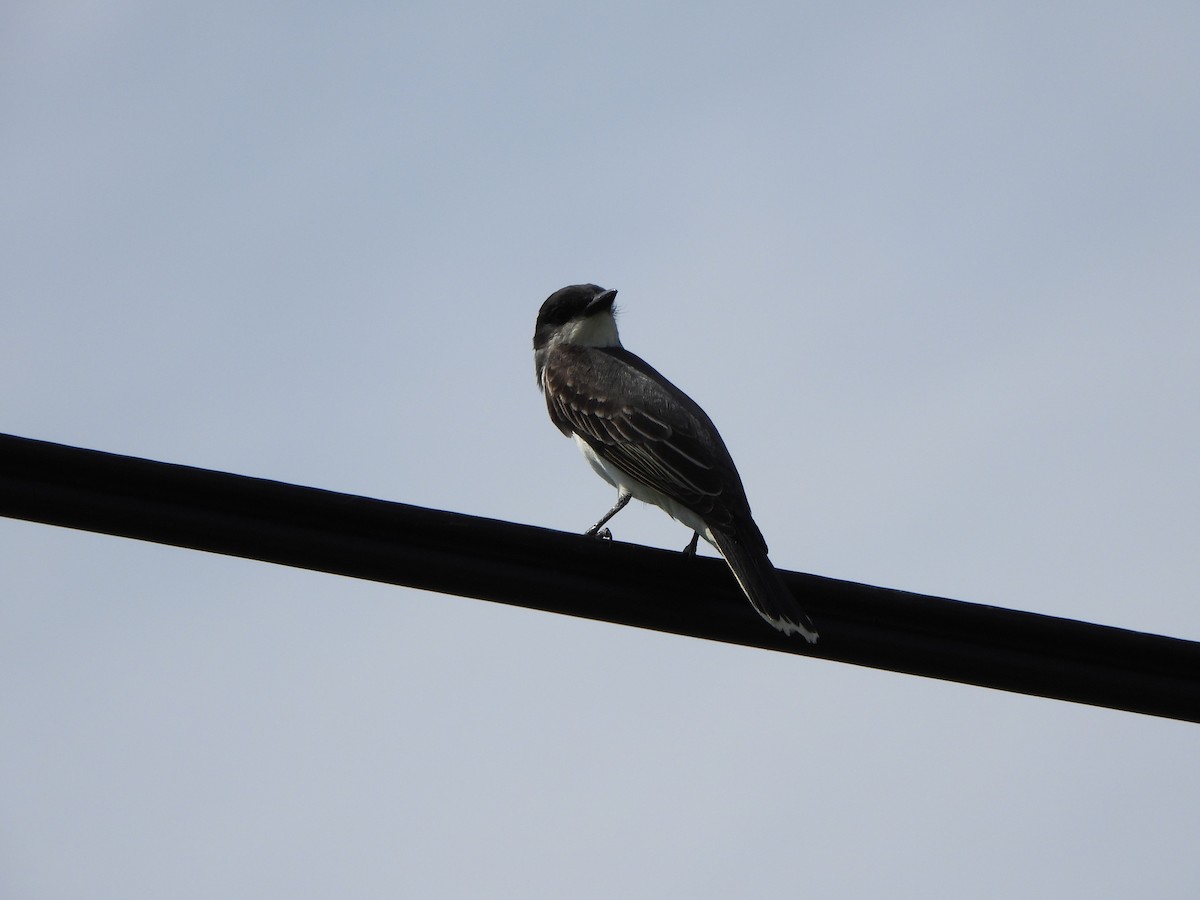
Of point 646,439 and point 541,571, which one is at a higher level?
point 646,439

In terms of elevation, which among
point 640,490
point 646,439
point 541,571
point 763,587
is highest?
point 646,439

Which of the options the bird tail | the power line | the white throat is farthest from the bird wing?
the power line

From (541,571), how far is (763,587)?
1614 mm

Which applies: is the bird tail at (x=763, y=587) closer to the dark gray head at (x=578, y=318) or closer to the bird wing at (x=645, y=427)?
the bird wing at (x=645, y=427)

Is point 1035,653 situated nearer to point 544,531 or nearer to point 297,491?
point 544,531

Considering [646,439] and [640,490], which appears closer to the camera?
[646,439]

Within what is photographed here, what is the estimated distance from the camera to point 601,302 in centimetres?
993

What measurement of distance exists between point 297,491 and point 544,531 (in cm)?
76

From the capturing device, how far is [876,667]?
4.17 metres

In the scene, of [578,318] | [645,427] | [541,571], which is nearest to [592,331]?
[578,318]

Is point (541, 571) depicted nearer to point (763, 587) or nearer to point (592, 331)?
point (763, 587)

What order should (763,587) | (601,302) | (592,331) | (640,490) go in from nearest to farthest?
(763,587) < (640,490) < (601,302) < (592,331)

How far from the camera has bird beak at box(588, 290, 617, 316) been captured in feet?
32.6

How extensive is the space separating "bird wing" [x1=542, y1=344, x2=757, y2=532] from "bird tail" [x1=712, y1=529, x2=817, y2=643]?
0.22 meters
